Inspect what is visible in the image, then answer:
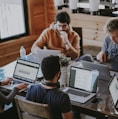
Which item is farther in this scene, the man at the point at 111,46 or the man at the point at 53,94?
the man at the point at 111,46

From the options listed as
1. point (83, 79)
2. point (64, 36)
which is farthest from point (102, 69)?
point (64, 36)

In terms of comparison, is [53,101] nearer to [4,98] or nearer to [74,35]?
[4,98]

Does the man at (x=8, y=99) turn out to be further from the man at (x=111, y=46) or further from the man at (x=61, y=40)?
the man at (x=111, y=46)

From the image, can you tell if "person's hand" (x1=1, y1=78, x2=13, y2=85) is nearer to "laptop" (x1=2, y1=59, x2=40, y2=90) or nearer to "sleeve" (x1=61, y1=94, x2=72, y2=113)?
"laptop" (x1=2, y1=59, x2=40, y2=90)

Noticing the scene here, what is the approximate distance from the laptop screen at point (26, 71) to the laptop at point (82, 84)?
0.37 meters

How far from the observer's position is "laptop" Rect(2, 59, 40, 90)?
10.1 feet

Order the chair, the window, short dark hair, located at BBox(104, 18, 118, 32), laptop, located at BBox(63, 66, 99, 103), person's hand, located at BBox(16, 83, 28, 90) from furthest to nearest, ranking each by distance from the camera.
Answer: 1. the window
2. short dark hair, located at BBox(104, 18, 118, 32)
3. person's hand, located at BBox(16, 83, 28, 90)
4. laptop, located at BBox(63, 66, 99, 103)
5. the chair

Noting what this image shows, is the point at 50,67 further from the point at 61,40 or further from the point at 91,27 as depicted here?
the point at 91,27

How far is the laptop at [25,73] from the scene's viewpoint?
307 cm

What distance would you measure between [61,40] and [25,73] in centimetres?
Answer: 108

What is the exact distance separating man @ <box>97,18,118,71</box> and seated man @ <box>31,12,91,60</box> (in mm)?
433

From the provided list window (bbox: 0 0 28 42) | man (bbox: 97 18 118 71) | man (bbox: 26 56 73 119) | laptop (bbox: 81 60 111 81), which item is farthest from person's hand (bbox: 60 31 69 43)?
window (bbox: 0 0 28 42)

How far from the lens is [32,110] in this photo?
239cm

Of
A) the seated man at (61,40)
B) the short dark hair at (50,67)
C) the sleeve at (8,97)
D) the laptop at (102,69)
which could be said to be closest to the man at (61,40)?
the seated man at (61,40)
